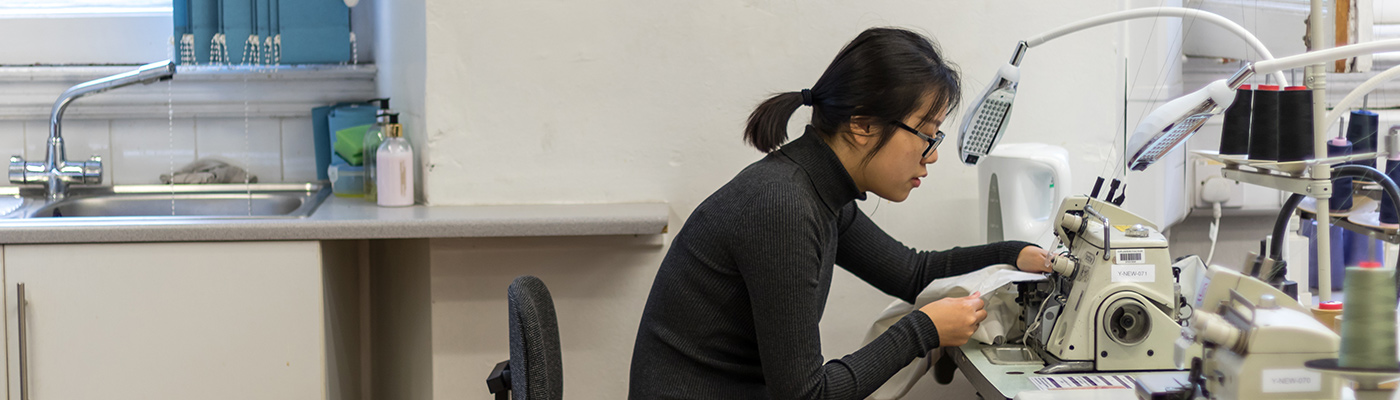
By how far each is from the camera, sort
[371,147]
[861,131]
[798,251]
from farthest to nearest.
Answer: [371,147]
[861,131]
[798,251]

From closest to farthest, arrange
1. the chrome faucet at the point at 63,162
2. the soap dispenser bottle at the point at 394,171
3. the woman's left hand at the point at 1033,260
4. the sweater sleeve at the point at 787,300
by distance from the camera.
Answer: the sweater sleeve at the point at 787,300 → the woman's left hand at the point at 1033,260 → the soap dispenser bottle at the point at 394,171 → the chrome faucet at the point at 63,162

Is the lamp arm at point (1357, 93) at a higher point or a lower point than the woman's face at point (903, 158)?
higher

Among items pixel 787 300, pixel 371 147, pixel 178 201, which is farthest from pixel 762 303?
pixel 178 201

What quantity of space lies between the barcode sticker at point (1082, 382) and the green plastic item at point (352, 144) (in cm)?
146

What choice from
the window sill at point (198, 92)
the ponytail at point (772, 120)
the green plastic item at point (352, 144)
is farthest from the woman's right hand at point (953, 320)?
the window sill at point (198, 92)

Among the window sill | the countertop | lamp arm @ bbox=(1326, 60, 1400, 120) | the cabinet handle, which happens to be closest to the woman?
the countertop

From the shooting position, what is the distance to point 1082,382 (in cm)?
138

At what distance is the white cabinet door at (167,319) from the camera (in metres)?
1.80

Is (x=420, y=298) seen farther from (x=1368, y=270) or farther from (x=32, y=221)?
(x=1368, y=270)

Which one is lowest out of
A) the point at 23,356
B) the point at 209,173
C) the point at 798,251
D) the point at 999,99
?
the point at 23,356

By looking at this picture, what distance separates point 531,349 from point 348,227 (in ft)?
2.49

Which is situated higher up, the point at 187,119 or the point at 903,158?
the point at 187,119

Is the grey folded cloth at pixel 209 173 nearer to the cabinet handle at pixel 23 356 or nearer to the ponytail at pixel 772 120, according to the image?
the cabinet handle at pixel 23 356

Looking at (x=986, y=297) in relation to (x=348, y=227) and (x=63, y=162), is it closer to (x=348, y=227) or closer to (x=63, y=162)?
(x=348, y=227)
